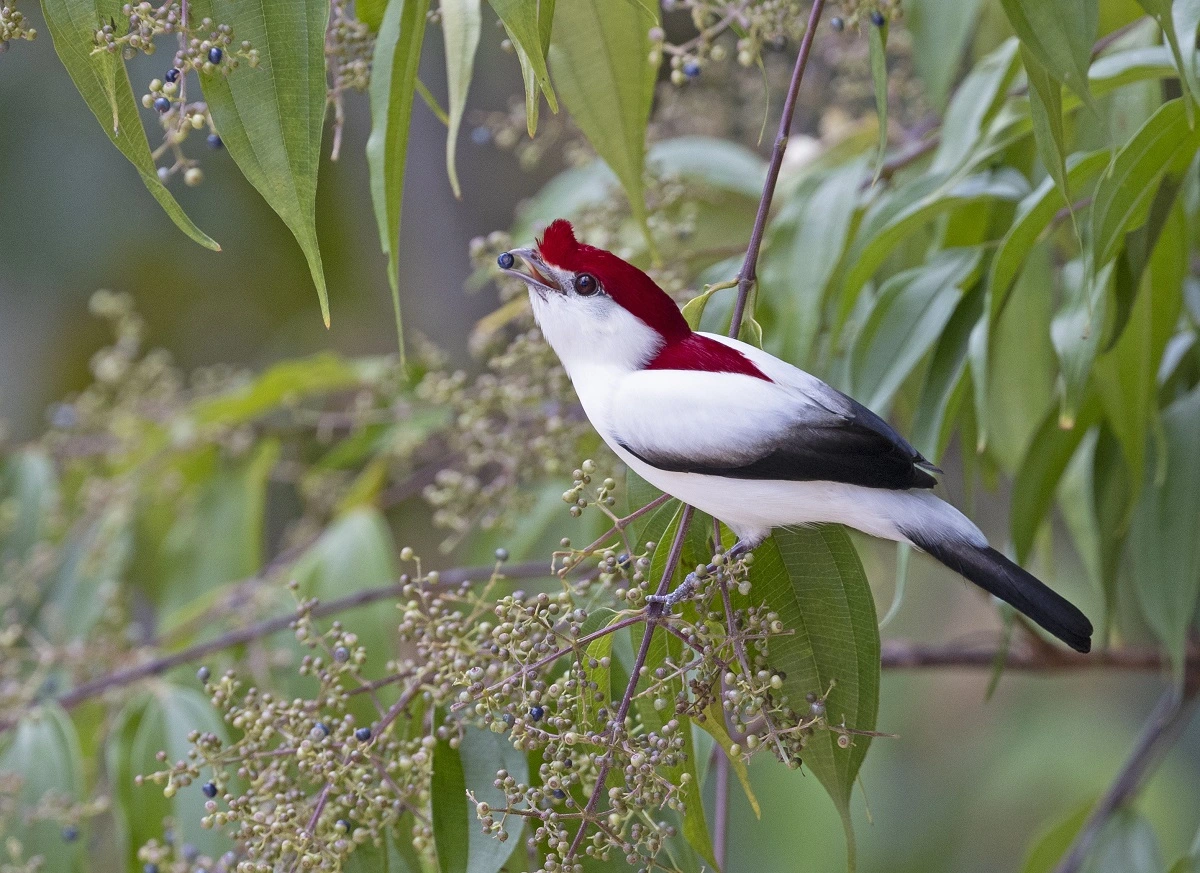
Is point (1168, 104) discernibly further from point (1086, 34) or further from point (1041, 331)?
point (1041, 331)

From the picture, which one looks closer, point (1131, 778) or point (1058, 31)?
point (1058, 31)

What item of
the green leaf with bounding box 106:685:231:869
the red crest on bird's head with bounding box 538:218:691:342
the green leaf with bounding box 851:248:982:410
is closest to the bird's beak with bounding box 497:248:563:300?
the red crest on bird's head with bounding box 538:218:691:342

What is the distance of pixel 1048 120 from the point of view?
0.87 meters

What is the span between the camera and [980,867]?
4.68 metres

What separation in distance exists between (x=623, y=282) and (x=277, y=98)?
315mm

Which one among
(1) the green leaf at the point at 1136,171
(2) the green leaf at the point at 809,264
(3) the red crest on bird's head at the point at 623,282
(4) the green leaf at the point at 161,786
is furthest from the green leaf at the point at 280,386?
(1) the green leaf at the point at 1136,171

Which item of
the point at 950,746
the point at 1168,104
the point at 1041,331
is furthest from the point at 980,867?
the point at 1168,104

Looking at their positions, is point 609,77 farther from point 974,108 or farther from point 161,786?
point 161,786

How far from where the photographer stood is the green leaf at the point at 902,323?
1199 millimetres

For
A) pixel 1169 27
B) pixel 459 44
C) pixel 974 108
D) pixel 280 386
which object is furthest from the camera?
pixel 280 386

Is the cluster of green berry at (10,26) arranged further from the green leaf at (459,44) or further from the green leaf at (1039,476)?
the green leaf at (1039,476)

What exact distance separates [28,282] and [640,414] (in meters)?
4.98

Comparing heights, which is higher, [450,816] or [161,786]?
[450,816]

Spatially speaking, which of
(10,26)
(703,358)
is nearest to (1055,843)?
(703,358)
